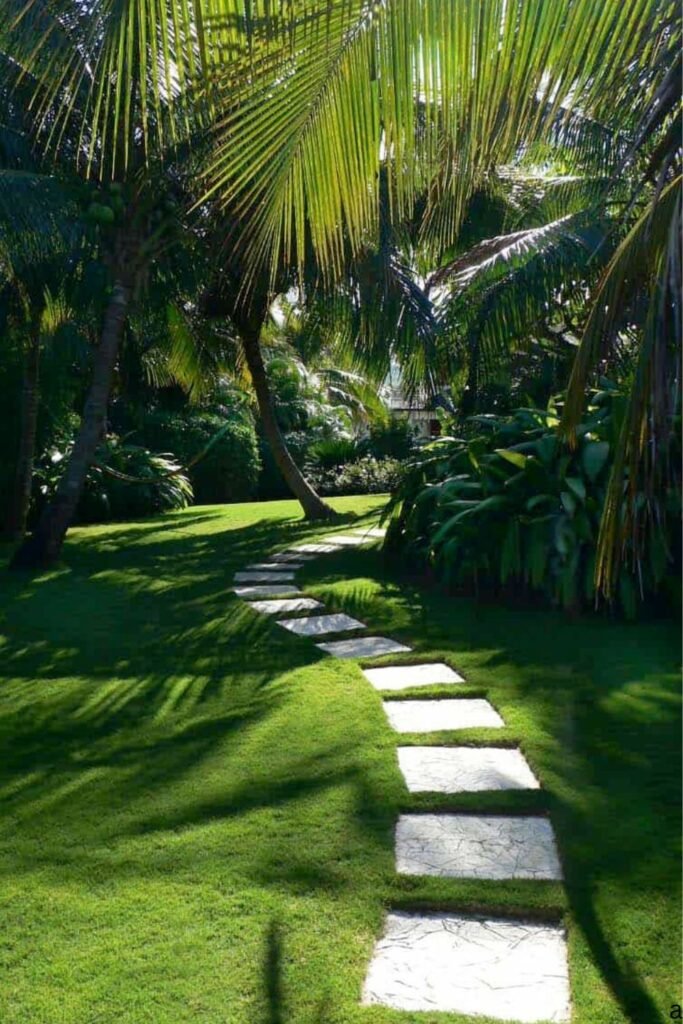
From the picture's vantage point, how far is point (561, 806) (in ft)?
13.1

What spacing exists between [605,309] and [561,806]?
6.39 ft

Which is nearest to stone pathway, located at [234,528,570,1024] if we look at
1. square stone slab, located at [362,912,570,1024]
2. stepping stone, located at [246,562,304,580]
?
square stone slab, located at [362,912,570,1024]

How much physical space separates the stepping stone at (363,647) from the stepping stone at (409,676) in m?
0.37

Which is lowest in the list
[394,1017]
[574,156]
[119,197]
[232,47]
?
[394,1017]

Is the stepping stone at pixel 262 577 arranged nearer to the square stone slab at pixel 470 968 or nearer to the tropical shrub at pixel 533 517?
the tropical shrub at pixel 533 517

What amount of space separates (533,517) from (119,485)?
9.71 metres

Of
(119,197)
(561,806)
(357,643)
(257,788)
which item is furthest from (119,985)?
(119,197)

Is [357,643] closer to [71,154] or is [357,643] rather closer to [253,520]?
[71,154]

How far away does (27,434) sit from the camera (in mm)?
12172

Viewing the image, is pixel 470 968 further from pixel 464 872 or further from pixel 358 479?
pixel 358 479

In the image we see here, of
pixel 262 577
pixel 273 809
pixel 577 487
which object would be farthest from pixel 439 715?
pixel 262 577

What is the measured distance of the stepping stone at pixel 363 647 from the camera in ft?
21.7

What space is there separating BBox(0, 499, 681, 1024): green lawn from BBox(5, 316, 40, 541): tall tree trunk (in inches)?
195

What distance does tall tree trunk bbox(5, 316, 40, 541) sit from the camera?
12016 millimetres
